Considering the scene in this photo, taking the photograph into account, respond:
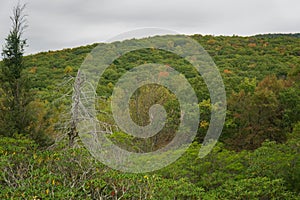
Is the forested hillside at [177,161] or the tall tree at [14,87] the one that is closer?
the forested hillside at [177,161]

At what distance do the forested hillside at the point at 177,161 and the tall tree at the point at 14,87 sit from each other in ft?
0.62

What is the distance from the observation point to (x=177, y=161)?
34.8ft

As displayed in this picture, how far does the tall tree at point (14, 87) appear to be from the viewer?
13.8 m

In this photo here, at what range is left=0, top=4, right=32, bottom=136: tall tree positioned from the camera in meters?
13.8

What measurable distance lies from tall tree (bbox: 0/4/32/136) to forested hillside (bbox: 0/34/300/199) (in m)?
0.19

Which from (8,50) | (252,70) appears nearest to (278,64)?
(252,70)

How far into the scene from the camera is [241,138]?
55.8 feet

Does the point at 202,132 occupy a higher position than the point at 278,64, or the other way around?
the point at 278,64

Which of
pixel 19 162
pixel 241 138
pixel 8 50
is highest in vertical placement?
pixel 8 50

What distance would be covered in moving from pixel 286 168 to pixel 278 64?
82.4ft

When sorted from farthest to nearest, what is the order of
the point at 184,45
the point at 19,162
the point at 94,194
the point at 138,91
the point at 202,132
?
the point at 184,45
the point at 202,132
the point at 138,91
the point at 19,162
the point at 94,194

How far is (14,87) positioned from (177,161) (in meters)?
7.11

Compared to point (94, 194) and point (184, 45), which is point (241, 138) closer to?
point (94, 194)

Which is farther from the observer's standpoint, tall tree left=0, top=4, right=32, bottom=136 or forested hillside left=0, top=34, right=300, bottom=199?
tall tree left=0, top=4, right=32, bottom=136
